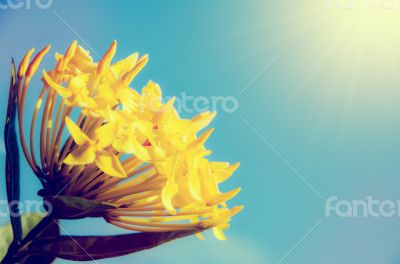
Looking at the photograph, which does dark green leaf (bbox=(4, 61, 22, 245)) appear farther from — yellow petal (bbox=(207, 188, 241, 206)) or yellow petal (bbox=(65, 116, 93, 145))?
yellow petal (bbox=(207, 188, 241, 206))

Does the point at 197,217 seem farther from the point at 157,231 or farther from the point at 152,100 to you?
the point at 152,100

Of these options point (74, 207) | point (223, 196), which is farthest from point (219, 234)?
point (74, 207)

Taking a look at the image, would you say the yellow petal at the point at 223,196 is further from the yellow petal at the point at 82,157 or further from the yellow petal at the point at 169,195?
the yellow petal at the point at 82,157

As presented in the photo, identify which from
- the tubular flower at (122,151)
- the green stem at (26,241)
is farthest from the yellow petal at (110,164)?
the green stem at (26,241)

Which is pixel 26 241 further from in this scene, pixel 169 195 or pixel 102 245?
pixel 169 195

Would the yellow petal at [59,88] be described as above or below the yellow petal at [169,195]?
above

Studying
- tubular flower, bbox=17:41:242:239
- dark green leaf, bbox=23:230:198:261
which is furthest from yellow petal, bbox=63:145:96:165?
dark green leaf, bbox=23:230:198:261
